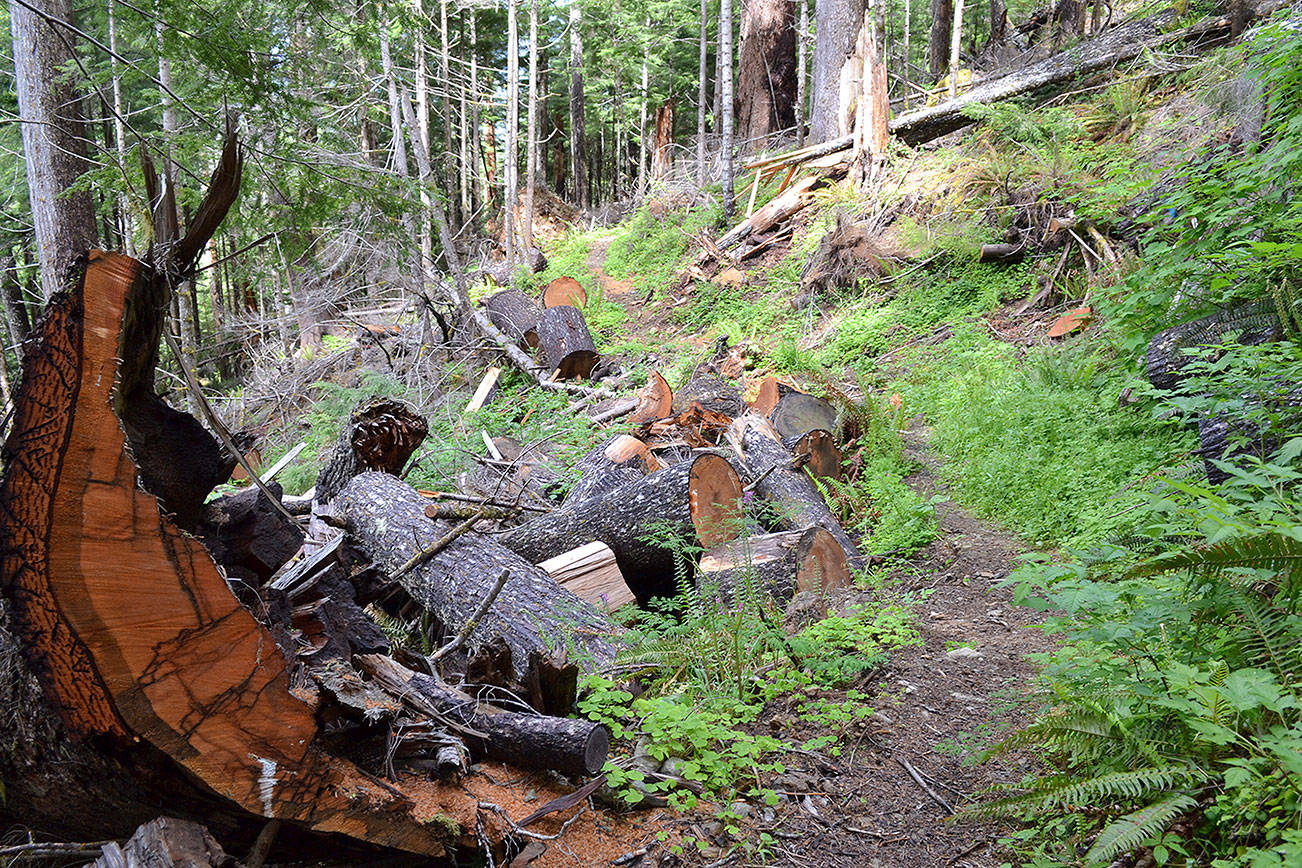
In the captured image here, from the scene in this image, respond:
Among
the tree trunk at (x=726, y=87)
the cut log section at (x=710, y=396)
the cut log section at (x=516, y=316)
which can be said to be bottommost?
the cut log section at (x=710, y=396)

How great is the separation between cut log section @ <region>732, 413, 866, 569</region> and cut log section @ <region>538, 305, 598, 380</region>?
168 inches

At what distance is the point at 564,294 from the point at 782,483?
9137 mm

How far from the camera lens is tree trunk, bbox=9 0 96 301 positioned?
7.43 metres

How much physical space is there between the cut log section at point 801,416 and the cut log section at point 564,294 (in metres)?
7.45

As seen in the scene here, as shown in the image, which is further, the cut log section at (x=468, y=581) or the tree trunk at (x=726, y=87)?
the tree trunk at (x=726, y=87)

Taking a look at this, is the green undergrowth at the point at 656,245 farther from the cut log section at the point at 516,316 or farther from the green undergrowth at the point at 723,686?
the green undergrowth at the point at 723,686

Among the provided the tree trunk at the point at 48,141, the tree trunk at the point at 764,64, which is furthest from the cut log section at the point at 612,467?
the tree trunk at the point at 764,64

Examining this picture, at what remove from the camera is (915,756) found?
3412 mm

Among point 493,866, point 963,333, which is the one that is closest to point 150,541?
point 493,866

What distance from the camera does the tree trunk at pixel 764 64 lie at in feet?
55.5

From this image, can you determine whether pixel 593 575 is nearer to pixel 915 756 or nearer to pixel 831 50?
pixel 915 756

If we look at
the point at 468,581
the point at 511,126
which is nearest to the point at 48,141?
the point at 468,581

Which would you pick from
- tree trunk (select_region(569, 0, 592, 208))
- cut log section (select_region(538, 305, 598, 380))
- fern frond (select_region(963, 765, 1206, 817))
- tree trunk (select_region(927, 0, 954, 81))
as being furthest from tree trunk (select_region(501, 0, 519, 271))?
fern frond (select_region(963, 765, 1206, 817))

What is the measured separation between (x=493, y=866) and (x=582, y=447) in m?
5.78
